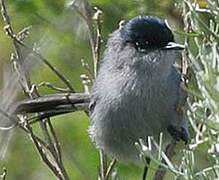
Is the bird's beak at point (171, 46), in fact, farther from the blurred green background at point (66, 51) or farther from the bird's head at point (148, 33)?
the blurred green background at point (66, 51)

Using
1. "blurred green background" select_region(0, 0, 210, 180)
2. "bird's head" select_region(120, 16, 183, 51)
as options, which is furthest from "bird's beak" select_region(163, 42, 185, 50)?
"blurred green background" select_region(0, 0, 210, 180)

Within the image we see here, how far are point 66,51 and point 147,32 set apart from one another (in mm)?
1004

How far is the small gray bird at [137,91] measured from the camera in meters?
2.74

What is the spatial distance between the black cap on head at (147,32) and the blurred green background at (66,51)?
6cm

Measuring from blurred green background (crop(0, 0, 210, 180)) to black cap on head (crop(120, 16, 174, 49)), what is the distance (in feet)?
0.20

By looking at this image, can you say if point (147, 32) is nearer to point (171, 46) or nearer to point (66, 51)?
point (171, 46)

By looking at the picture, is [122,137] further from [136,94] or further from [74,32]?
[74,32]

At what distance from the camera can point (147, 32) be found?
9.18 feet

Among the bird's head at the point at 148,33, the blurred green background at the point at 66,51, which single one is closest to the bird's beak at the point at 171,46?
the bird's head at the point at 148,33

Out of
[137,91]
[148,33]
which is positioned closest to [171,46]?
[148,33]

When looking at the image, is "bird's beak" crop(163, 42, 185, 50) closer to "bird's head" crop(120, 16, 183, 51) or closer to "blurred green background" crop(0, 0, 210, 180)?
"bird's head" crop(120, 16, 183, 51)

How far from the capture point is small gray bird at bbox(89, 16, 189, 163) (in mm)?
2744

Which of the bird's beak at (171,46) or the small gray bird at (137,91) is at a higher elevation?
the bird's beak at (171,46)

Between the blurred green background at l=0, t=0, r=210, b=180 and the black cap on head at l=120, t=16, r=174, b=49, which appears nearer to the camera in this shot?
the black cap on head at l=120, t=16, r=174, b=49
